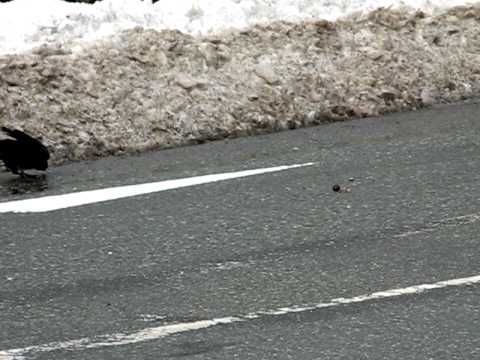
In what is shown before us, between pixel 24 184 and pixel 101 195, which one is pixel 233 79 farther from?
pixel 101 195

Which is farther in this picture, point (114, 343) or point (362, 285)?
point (362, 285)

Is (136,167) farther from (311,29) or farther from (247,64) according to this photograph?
(311,29)

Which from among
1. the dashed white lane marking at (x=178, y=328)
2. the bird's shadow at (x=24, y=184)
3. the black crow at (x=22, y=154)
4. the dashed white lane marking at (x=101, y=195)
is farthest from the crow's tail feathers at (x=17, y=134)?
the dashed white lane marking at (x=178, y=328)

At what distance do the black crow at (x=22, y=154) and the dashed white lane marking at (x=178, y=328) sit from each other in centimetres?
272

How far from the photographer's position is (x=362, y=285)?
4.77 m

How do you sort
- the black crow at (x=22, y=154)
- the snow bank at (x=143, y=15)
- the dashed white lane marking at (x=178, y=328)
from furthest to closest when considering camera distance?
the snow bank at (x=143, y=15) < the black crow at (x=22, y=154) < the dashed white lane marking at (x=178, y=328)

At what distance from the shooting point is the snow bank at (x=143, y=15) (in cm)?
815

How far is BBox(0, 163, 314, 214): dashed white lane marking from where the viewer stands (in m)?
6.20

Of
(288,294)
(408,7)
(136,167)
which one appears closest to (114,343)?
(288,294)

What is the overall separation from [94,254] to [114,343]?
1.10 metres

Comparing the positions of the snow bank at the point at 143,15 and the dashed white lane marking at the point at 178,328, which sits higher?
the snow bank at the point at 143,15

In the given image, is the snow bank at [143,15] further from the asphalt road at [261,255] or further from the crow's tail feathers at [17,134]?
the asphalt road at [261,255]

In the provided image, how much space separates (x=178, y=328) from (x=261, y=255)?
0.87m

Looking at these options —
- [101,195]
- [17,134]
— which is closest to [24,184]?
[17,134]
